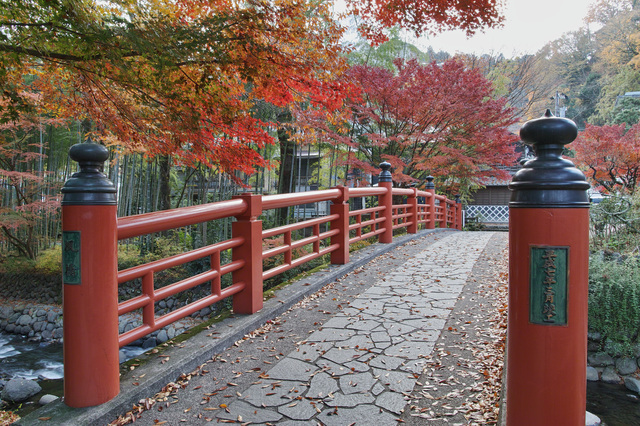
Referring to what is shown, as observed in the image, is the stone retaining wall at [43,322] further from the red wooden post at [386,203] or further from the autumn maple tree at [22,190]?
the red wooden post at [386,203]

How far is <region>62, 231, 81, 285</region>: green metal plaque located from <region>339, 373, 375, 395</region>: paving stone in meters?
1.55

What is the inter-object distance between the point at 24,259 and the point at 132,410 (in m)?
12.3

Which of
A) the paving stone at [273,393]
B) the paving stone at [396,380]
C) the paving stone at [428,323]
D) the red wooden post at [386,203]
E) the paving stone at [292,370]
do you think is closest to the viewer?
the paving stone at [273,393]

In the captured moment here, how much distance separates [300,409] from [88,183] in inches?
63.1

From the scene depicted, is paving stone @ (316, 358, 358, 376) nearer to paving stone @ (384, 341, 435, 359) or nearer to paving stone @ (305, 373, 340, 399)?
paving stone @ (305, 373, 340, 399)

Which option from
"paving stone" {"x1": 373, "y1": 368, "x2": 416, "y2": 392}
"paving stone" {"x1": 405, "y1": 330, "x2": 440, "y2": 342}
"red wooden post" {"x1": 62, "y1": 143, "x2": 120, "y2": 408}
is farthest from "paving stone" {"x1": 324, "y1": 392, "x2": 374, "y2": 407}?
"red wooden post" {"x1": 62, "y1": 143, "x2": 120, "y2": 408}

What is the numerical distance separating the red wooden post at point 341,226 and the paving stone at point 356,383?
2.87m

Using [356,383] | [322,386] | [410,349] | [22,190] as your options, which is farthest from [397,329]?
[22,190]

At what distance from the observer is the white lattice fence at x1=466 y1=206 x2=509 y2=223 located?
64.3ft

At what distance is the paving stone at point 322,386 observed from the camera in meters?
2.32

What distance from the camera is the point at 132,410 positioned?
2.13m

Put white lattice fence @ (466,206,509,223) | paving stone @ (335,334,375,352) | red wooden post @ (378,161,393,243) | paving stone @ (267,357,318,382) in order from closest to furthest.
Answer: paving stone @ (267,357,318,382)
paving stone @ (335,334,375,352)
red wooden post @ (378,161,393,243)
white lattice fence @ (466,206,509,223)

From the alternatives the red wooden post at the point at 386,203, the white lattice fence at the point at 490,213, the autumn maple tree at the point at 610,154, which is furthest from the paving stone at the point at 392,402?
the white lattice fence at the point at 490,213

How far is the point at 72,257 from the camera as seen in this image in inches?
80.1
